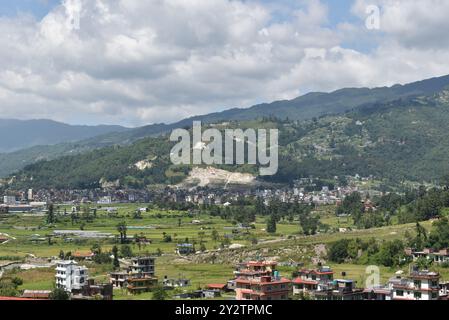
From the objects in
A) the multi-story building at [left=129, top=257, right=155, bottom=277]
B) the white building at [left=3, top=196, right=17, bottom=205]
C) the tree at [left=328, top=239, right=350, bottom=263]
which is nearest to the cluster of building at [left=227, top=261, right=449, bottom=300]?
the multi-story building at [left=129, top=257, right=155, bottom=277]

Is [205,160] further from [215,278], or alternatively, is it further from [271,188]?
[215,278]

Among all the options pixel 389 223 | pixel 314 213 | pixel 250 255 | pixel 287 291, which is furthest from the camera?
pixel 314 213

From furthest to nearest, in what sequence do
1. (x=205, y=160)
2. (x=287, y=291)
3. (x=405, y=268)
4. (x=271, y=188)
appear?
(x=205, y=160) < (x=271, y=188) < (x=405, y=268) < (x=287, y=291)

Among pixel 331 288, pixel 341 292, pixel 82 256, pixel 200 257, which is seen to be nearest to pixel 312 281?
pixel 331 288

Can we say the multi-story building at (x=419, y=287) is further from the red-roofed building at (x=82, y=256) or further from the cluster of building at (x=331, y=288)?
the red-roofed building at (x=82, y=256)

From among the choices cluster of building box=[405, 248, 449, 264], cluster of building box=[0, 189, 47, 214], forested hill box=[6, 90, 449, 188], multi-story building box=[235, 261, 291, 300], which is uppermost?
forested hill box=[6, 90, 449, 188]

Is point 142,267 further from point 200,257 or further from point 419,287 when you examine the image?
Result: point 419,287

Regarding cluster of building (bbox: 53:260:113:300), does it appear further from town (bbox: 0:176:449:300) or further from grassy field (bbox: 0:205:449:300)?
grassy field (bbox: 0:205:449:300)
